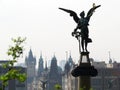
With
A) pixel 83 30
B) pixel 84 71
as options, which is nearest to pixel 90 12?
pixel 83 30

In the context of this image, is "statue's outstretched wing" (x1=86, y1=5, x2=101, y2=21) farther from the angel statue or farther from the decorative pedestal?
the decorative pedestal

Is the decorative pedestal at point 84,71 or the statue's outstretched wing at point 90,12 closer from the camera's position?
the decorative pedestal at point 84,71

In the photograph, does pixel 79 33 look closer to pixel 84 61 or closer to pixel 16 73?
pixel 84 61

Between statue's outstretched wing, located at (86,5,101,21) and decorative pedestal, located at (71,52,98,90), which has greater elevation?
statue's outstretched wing, located at (86,5,101,21)

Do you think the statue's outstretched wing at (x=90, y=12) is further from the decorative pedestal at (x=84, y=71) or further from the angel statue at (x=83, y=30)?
the decorative pedestal at (x=84, y=71)

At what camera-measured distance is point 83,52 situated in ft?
116

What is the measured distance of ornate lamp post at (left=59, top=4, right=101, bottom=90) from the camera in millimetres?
35031

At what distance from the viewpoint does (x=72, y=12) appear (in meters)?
37.2

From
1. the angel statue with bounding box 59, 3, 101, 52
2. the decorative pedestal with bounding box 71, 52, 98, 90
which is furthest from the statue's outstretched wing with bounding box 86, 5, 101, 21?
the decorative pedestal with bounding box 71, 52, 98, 90

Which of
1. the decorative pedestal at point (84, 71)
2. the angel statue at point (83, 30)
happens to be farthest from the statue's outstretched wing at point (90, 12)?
the decorative pedestal at point (84, 71)

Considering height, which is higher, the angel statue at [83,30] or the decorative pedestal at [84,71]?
the angel statue at [83,30]

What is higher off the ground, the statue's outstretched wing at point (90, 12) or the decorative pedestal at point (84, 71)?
the statue's outstretched wing at point (90, 12)

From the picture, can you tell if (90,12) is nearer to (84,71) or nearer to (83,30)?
(83,30)

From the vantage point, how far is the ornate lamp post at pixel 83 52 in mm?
35031
